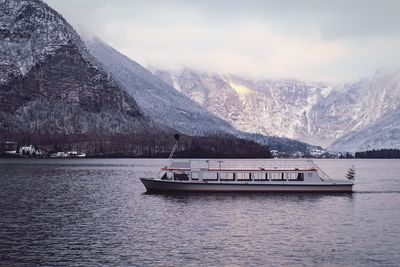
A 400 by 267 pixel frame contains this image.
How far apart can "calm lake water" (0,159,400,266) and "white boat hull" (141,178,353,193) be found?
4.83 m

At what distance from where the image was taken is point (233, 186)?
14462 cm

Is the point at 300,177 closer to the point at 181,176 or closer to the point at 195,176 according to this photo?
the point at 195,176

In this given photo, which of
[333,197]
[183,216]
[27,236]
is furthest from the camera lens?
[333,197]

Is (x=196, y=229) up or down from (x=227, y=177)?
down

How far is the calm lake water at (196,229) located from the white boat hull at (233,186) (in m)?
4.83

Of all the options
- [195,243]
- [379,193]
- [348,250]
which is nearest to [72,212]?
[195,243]

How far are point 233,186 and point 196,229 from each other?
57265 millimetres

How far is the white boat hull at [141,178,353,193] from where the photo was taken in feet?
470

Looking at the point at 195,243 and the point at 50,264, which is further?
the point at 195,243

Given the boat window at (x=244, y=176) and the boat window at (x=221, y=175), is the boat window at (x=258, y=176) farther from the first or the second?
the boat window at (x=221, y=175)

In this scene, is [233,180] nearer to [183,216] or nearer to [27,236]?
[183,216]

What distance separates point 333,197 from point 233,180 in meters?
24.7

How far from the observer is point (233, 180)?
480 feet

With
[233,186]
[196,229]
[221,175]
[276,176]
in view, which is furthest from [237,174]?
[196,229]
